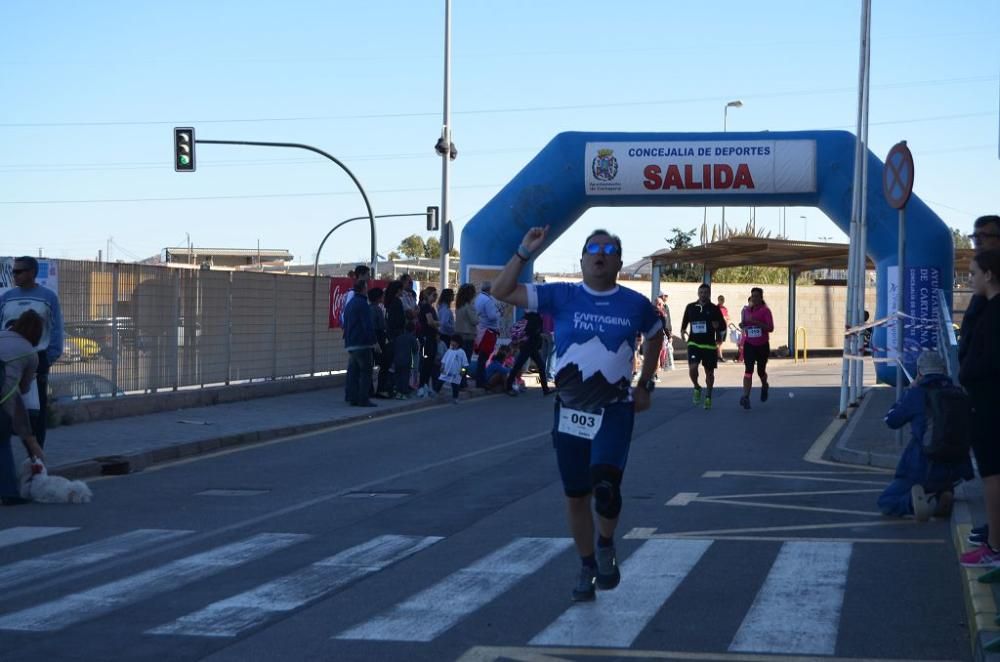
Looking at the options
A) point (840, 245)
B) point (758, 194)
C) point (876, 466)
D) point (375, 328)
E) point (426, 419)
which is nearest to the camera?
point (876, 466)

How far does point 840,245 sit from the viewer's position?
109 feet

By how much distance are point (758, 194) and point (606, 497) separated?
752 inches

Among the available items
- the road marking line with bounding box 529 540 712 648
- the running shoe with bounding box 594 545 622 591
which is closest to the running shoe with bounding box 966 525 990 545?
the road marking line with bounding box 529 540 712 648

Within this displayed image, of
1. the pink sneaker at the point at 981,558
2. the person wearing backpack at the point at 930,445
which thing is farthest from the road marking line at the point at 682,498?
the pink sneaker at the point at 981,558

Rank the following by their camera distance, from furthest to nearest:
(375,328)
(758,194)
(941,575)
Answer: (758,194) → (375,328) → (941,575)

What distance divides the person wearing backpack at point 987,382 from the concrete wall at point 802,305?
36115mm

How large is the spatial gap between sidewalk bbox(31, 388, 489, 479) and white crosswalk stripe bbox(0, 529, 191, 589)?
3.27m

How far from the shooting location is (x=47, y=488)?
10.8m

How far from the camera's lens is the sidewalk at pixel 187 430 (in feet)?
43.1

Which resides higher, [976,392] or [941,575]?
[976,392]

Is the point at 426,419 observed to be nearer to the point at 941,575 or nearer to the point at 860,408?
the point at 860,408

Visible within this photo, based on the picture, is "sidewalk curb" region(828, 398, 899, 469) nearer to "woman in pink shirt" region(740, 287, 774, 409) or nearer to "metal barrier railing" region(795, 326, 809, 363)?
"woman in pink shirt" region(740, 287, 774, 409)

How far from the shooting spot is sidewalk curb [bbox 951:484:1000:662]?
5.57 m

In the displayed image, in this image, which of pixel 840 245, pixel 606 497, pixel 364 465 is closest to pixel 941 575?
pixel 606 497
